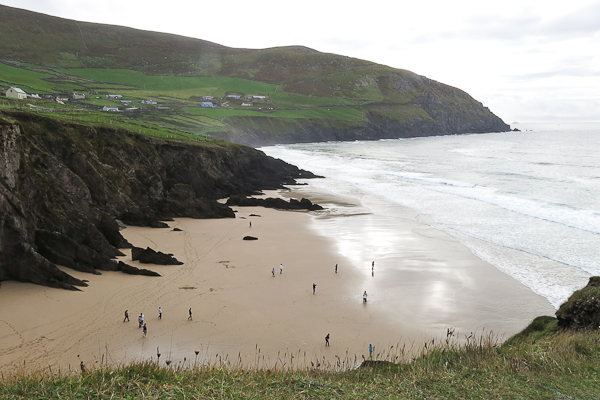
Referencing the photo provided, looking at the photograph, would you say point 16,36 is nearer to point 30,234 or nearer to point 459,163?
point 459,163

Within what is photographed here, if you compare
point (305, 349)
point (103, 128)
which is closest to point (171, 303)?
point (305, 349)

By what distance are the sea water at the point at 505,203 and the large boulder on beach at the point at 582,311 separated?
6.89 m

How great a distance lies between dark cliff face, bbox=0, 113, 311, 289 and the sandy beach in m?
1.72

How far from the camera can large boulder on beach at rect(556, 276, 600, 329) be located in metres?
13.8

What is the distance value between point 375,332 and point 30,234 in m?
17.9

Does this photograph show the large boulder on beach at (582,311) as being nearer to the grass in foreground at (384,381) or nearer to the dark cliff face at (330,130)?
the grass in foreground at (384,381)

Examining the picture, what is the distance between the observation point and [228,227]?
34.9 meters

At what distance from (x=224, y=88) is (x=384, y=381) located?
6467 inches

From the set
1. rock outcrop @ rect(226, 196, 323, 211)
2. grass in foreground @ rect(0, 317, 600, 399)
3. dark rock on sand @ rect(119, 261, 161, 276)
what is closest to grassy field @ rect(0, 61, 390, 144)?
rock outcrop @ rect(226, 196, 323, 211)

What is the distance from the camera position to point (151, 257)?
25.3 m

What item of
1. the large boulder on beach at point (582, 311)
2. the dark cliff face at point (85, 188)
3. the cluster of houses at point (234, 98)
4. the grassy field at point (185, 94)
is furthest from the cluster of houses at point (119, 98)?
the large boulder on beach at point (582, 311)

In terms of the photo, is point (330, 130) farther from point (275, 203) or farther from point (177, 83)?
point (275, 203)

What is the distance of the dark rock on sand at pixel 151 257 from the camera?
25219 millimetres

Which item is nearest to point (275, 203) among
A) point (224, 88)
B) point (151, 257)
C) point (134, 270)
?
point (151, 257)
